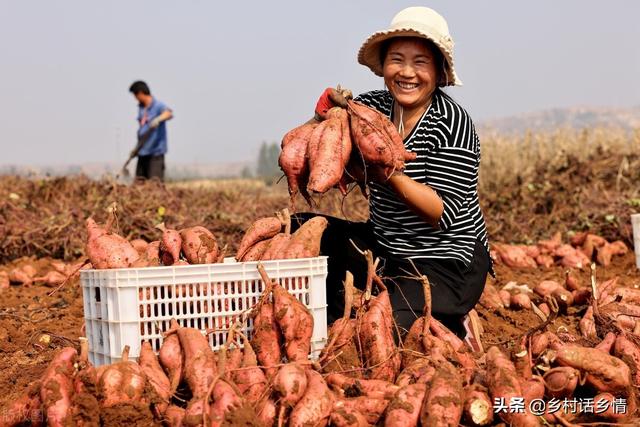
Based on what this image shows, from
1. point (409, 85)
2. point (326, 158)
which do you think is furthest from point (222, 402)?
point (409, 85)

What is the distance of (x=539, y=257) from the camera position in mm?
7828

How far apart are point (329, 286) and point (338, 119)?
114 cm

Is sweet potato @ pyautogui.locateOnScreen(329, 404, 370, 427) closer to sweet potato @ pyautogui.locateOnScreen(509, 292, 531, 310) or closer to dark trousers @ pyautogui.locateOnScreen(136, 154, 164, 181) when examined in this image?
sweet potato @ pyautogui.locateOnScreen(509, 292, 531, 310)

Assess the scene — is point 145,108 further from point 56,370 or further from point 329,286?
point 56,370

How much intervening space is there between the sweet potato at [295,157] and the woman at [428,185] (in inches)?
23.3

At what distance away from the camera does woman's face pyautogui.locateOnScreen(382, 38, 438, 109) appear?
13.3 ft

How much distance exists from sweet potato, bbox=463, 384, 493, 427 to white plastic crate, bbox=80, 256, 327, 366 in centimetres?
73

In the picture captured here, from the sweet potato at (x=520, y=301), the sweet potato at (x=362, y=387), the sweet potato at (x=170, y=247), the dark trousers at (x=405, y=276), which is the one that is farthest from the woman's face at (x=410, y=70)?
the sweet potato at (x=520, y=301)

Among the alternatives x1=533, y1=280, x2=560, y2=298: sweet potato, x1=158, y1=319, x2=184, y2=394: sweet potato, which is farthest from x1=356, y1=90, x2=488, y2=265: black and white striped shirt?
x1=533, y1=280, x2=560, y2=298: sweet potato

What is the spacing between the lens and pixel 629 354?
3314mm

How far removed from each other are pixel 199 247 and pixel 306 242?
1.48 feet

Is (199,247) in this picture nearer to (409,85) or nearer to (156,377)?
(156,377)

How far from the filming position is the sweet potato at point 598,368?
10.2ft

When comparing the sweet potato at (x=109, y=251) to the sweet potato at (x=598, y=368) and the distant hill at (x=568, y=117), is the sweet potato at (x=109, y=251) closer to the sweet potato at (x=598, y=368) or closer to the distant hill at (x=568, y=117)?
the sweet potato at (x=598, y=368)
